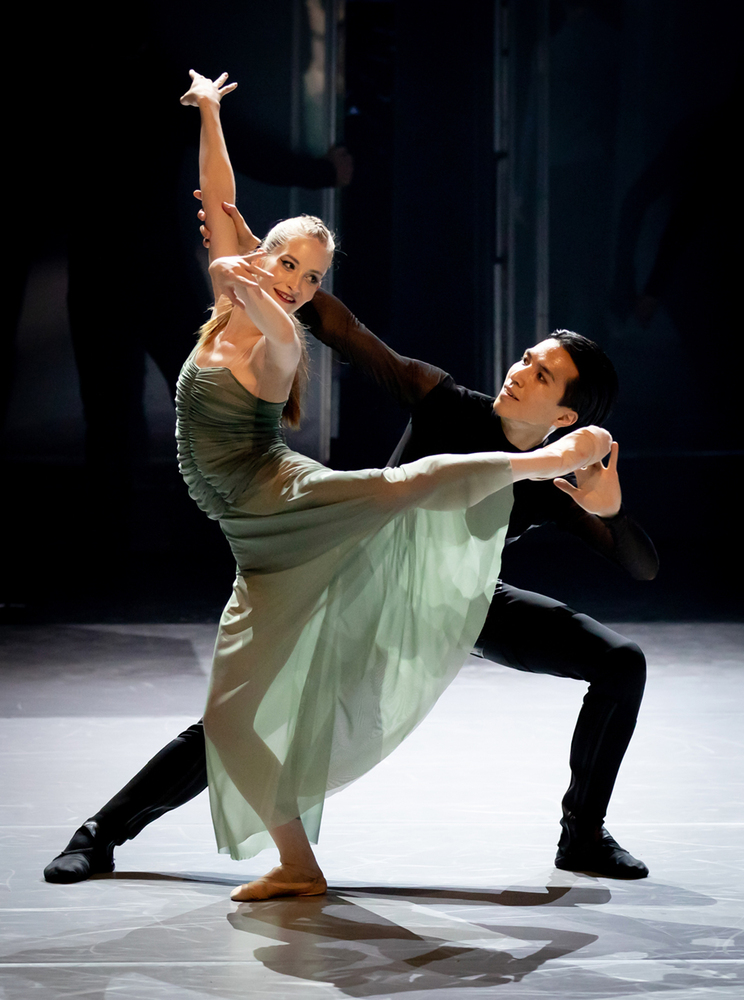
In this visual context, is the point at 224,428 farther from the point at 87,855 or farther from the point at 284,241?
the point at 87,855

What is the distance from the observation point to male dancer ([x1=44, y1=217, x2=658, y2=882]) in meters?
2.38

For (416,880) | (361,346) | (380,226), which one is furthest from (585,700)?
(380,226)

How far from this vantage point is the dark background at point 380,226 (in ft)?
23.1

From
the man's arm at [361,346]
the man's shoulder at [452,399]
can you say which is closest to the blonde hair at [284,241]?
the man's arm at [361,346]

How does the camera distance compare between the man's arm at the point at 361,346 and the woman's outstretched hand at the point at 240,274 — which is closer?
the woman's outstretched hand at the point at 240,274

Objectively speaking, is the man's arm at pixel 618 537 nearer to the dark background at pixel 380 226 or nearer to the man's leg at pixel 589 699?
the man's leg at pixel 589 699

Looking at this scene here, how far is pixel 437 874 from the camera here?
2402mm

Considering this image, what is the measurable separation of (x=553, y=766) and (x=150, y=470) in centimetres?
450

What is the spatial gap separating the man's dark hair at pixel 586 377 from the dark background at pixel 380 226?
13.8ft

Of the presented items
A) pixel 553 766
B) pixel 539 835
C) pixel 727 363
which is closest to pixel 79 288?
pixel 727 363

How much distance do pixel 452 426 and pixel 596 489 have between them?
0.32m

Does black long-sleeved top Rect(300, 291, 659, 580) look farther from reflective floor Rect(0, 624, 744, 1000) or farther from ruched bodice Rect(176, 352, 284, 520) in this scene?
reflective floor Rect(0, 624, 744, 1000)

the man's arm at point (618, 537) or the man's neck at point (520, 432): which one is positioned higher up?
the man's neck at point (520, 432)

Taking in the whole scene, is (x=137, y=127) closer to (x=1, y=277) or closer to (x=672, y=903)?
(x=1, y=277)
